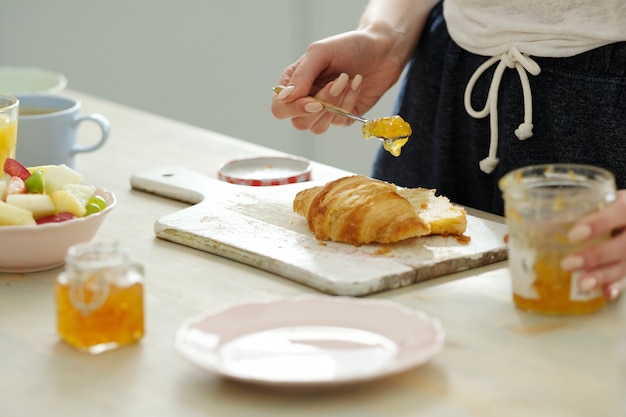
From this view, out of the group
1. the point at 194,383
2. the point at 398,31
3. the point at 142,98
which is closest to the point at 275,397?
the point at 194,383

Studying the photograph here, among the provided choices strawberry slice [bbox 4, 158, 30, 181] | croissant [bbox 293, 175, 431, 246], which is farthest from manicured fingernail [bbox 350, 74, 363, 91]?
strawberry slice [bbox 4, 158, 30, 181]

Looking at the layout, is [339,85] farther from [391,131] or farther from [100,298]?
[100,298]

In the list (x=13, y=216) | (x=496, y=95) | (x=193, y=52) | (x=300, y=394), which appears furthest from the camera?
(x=193, y=52)

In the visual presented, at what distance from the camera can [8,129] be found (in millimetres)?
1568

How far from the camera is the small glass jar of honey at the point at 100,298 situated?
103 centimetres

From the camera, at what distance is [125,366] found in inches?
40.5

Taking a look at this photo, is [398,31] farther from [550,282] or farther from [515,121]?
[550,282]

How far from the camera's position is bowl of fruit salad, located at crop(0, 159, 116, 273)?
4.17 feet

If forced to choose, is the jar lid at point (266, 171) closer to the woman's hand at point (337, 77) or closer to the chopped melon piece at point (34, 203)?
the woman's hand at point (337, 77)

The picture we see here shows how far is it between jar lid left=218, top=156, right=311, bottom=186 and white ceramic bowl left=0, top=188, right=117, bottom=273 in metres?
0.46

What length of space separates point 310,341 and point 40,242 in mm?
423

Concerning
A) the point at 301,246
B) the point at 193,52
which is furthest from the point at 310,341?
the point at 193,52

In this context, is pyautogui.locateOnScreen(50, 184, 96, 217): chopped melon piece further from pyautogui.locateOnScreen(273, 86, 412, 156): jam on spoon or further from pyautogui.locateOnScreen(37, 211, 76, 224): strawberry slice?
pyautogui.locateOnScreen(273, 86, 412, 156): jam on spoon

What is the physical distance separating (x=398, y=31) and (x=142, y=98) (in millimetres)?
2403
